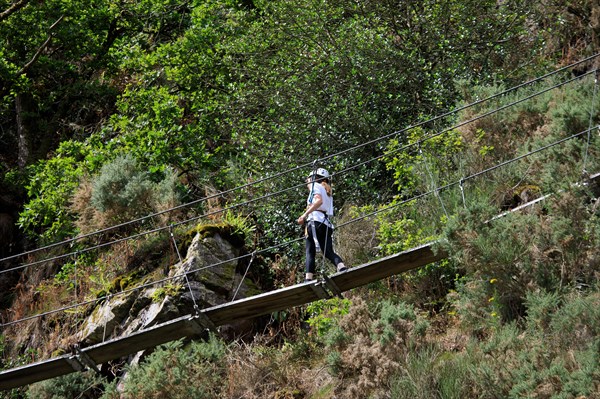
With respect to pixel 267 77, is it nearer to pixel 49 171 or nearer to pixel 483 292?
pixel 49 171

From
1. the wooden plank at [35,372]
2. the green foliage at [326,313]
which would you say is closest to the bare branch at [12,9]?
the wooden plank at [35,372]

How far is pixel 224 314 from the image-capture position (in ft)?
31.0

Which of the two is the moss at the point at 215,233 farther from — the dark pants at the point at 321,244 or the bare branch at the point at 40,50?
the bare branch at the point at 40,50

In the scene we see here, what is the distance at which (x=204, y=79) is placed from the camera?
14883 millimetres

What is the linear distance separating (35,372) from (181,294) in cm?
173

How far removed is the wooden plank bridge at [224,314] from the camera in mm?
8867

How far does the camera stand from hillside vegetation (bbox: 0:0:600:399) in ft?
28.8

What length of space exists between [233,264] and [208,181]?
2.23 meters

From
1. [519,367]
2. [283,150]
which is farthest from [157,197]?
[519,367]

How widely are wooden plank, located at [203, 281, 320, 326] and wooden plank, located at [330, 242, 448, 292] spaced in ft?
0.92

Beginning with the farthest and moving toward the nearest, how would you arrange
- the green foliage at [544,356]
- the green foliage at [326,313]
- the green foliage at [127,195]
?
the green foliage at [127,195] < the green foliage at [326,313] < the green foliage at [544,356]

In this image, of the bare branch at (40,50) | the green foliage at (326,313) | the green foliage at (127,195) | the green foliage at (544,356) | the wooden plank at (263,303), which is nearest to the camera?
the green foliage at (544,356)

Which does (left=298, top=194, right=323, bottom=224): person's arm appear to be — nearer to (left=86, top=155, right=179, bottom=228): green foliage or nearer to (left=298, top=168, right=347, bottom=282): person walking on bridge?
(left=298, top=168, right=347, bottom=282): person walking on bridge

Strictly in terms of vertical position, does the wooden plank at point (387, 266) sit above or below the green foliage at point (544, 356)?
above
